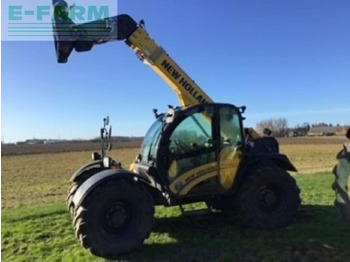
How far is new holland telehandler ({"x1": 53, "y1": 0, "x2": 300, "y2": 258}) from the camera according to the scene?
709cm

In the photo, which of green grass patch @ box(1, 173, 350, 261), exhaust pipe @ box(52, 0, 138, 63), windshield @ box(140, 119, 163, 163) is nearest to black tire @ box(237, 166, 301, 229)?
green grass patch @ box(1, 173, 350, 261)

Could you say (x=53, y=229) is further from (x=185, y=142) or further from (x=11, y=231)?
(x=185, y=142)

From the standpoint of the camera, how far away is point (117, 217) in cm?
698

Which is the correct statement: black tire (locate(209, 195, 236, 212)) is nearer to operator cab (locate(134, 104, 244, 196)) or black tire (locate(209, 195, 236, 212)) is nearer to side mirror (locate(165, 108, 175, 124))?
operator cab (locate(134, 104, 244, 196))

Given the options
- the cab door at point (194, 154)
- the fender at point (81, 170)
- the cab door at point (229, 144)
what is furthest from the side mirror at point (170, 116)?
the fender at point (81, 170)

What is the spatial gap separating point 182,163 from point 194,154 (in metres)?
0.28

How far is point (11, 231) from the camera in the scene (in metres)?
8.47

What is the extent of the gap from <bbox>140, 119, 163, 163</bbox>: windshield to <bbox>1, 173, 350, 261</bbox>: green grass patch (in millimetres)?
1387

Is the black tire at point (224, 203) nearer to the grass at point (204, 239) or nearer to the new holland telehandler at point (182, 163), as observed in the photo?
the new holland telehandler at point (182, 163)

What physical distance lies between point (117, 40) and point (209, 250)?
412 cm

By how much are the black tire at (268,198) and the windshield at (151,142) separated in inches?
69.3

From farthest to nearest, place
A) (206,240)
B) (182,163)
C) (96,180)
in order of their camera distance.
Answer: (182,163) → (206,240) → (96,180)

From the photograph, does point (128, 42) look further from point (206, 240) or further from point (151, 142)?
point (206, 240)

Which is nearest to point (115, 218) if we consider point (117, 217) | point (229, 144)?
point (117, 217)
